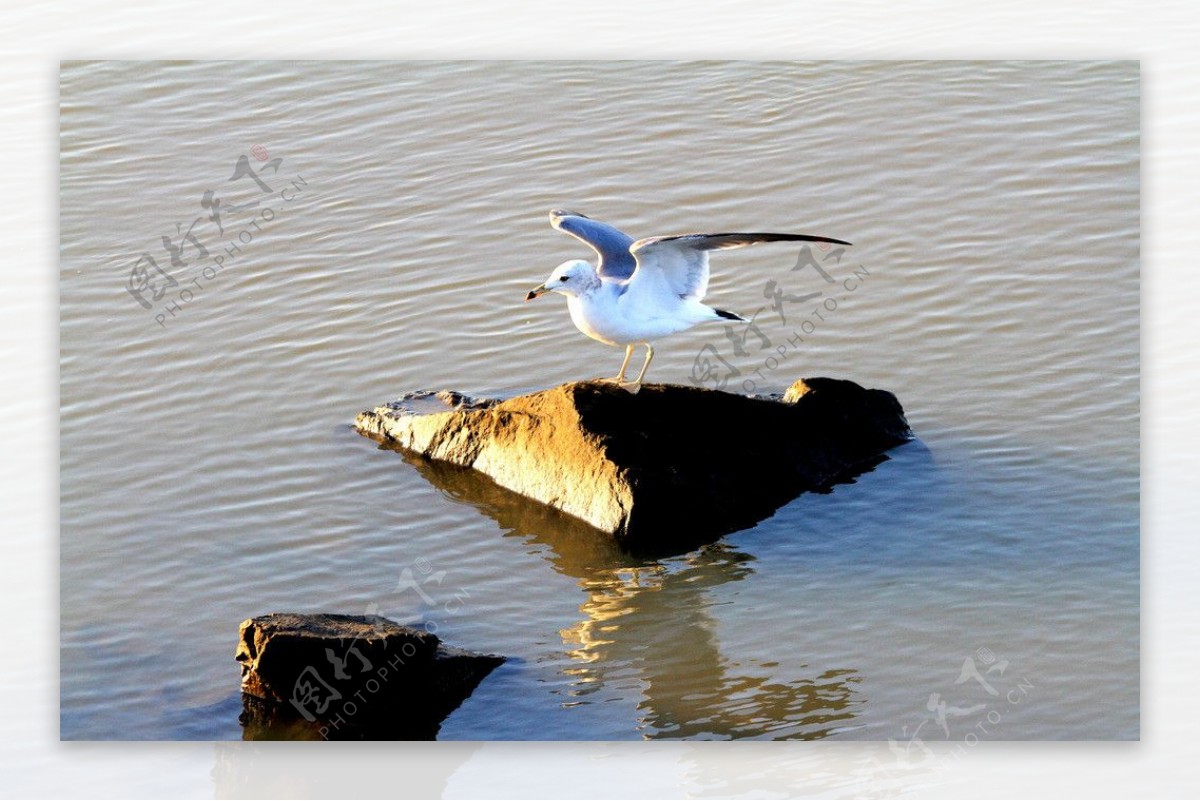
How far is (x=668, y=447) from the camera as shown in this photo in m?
7.07

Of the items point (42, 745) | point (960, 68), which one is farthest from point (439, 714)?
point (960, 68)

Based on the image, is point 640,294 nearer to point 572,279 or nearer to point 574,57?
point 572,279

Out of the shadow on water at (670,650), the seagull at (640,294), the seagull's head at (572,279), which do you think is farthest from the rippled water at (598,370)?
the seagull's head at (572,279)

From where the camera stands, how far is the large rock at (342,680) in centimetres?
623

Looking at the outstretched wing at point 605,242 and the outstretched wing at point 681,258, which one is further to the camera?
the outstretched wing at point 605,242

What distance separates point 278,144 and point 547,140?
3.50 feet

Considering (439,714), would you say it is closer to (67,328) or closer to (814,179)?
(67,328)

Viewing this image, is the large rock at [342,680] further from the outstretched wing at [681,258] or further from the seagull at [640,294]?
the outstretched wing at [681,258]

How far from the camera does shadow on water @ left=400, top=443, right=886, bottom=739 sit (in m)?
6.25

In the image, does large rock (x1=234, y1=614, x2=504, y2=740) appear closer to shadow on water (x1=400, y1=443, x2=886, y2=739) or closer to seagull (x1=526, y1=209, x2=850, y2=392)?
shadow on water (x1=400, y1=443, x2=886, y2=739)

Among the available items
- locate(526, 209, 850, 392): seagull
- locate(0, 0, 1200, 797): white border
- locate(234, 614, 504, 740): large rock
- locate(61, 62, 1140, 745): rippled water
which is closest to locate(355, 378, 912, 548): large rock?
locate(61, 62, 1140, 745): rippled water

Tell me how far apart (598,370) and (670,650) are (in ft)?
5.67

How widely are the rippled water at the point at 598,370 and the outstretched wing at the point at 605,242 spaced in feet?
1.78

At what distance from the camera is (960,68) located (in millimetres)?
7070
